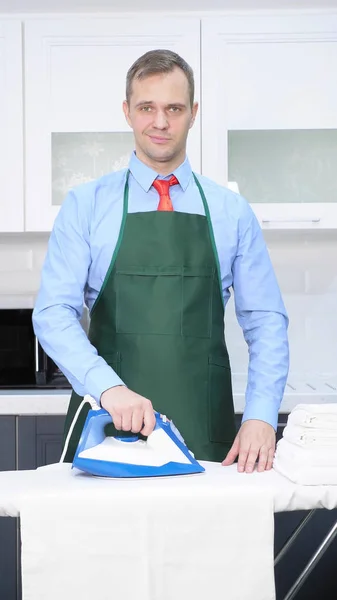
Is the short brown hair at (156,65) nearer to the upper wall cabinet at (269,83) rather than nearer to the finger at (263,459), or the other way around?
the finger at (263,459)

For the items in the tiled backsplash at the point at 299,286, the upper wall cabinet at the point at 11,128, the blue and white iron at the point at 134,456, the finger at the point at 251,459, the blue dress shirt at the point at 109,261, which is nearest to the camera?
the blue and white iron at the point at 134,456

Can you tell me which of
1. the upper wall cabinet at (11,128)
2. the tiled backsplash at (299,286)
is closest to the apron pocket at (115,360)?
the upper wall cabinet at (11,128)

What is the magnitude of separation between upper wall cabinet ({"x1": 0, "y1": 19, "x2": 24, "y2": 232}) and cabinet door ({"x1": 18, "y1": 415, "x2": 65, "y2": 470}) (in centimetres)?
62

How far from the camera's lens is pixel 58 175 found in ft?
8.72

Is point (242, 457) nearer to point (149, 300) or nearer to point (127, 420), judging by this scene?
point (127, 420)

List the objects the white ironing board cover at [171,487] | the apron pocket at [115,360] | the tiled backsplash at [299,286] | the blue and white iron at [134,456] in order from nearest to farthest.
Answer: the white ironing board cover at [171,487] → the blue and white iron at [134,456] → the apron pocket at [115,360] → the tiled backsplash at [299,286]

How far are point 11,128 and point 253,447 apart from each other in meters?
1.49

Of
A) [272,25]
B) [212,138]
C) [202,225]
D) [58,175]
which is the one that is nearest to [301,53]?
[272,25]

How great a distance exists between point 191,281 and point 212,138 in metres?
1.00

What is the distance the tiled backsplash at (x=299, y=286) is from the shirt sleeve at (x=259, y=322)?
110cm

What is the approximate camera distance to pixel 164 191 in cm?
180

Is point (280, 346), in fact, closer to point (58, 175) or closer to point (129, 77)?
point (129, 77)

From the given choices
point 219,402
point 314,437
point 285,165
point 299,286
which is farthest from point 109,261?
point 299,286

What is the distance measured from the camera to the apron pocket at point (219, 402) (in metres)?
1.74
